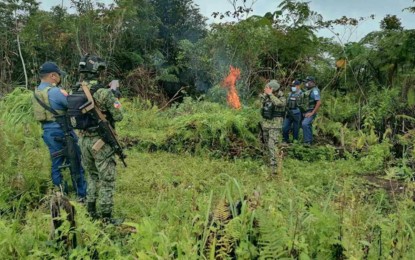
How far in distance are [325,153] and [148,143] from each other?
3547 mm

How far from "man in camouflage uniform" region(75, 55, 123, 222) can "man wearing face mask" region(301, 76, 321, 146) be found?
5.87 metres

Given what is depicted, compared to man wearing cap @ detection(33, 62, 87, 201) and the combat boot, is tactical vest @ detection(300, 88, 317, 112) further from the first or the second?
the combat boot

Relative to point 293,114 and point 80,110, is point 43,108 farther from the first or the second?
point 293,114

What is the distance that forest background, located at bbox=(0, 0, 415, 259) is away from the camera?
2783 mm

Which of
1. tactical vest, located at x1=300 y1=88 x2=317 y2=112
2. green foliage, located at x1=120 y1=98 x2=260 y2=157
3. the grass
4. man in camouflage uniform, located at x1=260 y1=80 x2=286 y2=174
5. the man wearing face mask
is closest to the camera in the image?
the grass

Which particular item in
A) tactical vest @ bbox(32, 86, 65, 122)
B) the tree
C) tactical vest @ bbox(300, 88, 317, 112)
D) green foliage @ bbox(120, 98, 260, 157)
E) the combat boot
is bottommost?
the combat boot

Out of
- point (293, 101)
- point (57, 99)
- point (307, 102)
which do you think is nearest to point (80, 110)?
point (57, 99)

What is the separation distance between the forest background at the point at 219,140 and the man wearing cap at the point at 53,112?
1.31 ft

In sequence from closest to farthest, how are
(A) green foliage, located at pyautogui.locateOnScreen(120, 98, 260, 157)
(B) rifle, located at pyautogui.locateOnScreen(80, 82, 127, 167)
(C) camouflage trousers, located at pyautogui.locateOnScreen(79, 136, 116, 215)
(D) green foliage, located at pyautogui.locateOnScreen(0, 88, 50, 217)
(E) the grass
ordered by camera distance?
(E) the grass → (B) rifle, located at pyautogui.locateOnScreen(80, 82, 127, 167) → (C) camouflage trousers, located at pyautogui.locateOnScreen(79, 136, 116, 215) → (D) green foliage, located at pyautogui.locateOnScreen(0, 88, 50, 217) → (A) green foliage, located at pyautogui.locateOnScreen(120, 98, 260, 157)

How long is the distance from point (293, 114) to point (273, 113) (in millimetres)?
2378

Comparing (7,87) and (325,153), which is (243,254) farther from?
(7,87)

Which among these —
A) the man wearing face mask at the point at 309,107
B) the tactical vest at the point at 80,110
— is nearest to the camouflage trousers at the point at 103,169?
the tactical vest at the point at 80,110

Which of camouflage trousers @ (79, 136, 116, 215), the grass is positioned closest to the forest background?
the grass

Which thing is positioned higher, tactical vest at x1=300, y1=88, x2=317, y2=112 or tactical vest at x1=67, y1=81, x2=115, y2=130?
tactical vest at x1=67, y1=81, x2=115, y2=130
